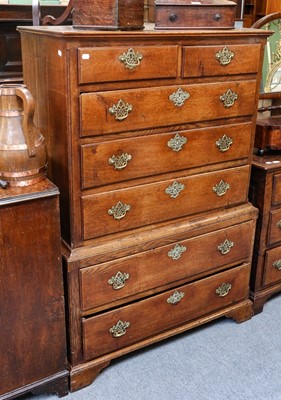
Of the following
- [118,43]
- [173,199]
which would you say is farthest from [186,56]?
[173,199]

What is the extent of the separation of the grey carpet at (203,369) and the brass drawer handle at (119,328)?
18cm

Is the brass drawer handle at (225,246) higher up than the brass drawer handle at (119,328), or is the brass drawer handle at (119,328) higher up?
the brass drawer handle at (225,246)

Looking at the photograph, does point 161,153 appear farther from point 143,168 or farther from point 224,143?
point 224,143

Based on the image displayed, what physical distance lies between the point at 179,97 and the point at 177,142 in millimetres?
173

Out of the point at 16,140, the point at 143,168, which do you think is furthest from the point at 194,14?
the point at 16,140

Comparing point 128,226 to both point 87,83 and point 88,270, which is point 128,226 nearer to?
point 88,270

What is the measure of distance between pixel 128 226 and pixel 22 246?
0.44 meters

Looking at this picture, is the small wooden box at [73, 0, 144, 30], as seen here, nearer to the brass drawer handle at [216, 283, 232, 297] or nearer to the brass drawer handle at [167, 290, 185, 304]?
the brass drawer handle at [167, 290, 185, 304]

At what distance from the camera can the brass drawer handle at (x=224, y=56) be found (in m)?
1.85

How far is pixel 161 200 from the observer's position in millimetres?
1922

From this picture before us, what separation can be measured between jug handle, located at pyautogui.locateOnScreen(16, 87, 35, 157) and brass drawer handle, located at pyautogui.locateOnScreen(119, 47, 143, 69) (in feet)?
1.10

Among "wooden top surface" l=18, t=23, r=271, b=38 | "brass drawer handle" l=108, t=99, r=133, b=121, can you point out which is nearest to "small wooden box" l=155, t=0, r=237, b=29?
"wooden top surface" l=18, t=23, r=271, b=38

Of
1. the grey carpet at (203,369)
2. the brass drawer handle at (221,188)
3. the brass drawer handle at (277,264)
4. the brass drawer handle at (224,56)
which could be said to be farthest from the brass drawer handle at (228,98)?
the grey carpet at (203,369)

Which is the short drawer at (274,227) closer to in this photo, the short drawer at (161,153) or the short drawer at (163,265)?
the short drawer at (163,265)
